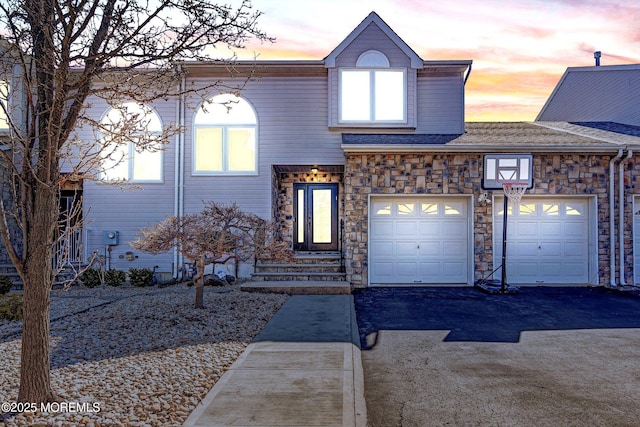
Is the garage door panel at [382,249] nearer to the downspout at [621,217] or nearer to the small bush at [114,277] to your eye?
the downspout at [621,217]

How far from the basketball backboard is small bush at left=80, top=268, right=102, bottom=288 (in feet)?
33.1

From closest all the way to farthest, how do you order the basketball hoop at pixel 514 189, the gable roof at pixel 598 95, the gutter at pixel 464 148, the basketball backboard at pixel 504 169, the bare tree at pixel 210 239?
the bare tree at pixel 210 239, the basketball hoop at pixel 514 189, the gutter at pixel 464 148, the basketball backboard at pixel 504 169, the gable roof at pixel 598 95

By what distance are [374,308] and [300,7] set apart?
5553 millimetres

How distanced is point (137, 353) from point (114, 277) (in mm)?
7169

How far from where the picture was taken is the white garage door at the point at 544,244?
1177 centimetres

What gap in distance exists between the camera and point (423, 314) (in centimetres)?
845

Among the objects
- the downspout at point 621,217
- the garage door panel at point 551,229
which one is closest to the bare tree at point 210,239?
the garage door panel at point 551,229

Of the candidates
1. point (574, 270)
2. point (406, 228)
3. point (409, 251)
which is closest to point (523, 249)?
point (574, 270)

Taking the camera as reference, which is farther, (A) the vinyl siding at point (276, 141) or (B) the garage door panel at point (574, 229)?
(A) the vinyl siding at point (276, 141)

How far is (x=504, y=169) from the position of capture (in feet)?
37.6

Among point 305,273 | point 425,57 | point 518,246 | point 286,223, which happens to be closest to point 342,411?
point 305,273

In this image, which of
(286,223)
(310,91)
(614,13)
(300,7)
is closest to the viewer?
(300,7)

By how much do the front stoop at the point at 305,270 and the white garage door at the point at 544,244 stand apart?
4277 millimetres

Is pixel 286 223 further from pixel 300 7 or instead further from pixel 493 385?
pixel 493 385
